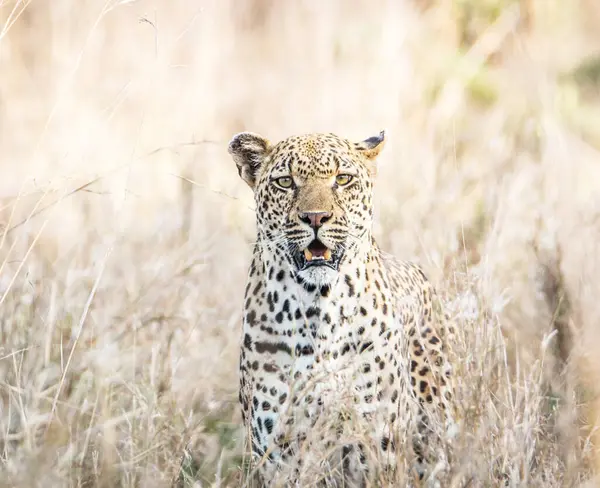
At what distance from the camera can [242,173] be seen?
16.2 feet

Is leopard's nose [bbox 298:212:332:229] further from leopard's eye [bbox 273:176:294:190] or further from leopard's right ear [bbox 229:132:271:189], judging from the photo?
leopard's right ear [bbox 229:132:271:189]

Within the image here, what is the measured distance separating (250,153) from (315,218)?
0.73 meters

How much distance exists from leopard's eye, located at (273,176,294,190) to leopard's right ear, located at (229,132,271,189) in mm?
277

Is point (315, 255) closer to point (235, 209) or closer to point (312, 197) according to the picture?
point (312, 197)

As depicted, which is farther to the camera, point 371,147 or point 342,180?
point 371,147

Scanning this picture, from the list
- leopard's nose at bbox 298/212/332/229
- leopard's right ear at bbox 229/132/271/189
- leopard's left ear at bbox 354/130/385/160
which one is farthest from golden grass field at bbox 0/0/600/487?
leopard's left ear at bbox 354/130/385/160

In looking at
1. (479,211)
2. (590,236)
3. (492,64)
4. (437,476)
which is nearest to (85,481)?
(437,476)

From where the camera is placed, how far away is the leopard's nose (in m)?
4.33

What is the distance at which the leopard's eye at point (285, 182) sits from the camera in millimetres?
4629

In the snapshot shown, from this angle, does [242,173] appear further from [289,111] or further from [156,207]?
[289,111]

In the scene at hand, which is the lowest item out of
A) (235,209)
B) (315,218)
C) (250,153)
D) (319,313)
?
(319,313)

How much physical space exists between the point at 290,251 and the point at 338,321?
36 centimetres

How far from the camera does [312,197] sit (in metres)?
4.46

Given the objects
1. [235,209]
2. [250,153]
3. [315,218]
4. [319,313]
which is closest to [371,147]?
[250,153]
